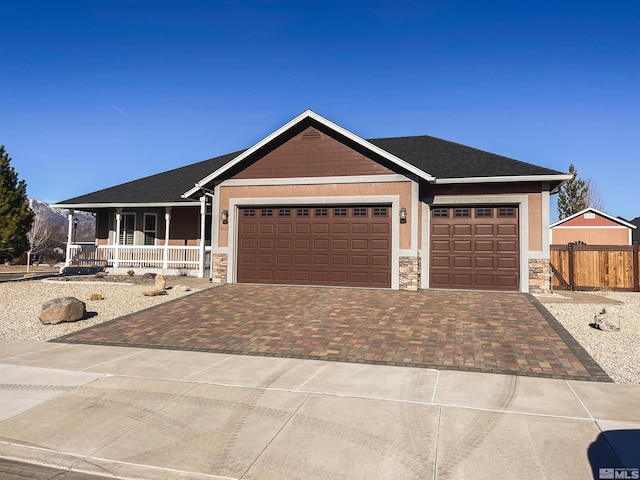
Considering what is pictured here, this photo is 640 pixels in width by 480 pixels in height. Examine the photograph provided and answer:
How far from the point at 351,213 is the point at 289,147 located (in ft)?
11.6

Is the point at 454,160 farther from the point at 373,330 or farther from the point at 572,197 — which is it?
the point at 572,197

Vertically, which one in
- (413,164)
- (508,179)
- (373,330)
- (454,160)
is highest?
(454,160)

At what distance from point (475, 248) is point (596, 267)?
19.5 feet

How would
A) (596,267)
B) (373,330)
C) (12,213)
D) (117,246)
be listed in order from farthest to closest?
1. (12,213)
2. (117,246)
3. (596,267)
4. (373,330)

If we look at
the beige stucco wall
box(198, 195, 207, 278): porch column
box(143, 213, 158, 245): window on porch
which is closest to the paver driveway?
the beige stucco wall

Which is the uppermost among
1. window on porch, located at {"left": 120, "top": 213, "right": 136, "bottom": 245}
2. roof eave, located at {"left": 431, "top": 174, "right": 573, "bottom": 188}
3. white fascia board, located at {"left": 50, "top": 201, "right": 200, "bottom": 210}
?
roof eave, located at {"left": 431, "top": 174, "right": 573, "bottom": 188}

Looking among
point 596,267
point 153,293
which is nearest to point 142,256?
point 153,293

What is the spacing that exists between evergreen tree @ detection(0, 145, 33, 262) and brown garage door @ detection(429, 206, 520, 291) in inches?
815

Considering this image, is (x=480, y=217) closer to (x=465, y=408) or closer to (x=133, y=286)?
(x=465, y=408)

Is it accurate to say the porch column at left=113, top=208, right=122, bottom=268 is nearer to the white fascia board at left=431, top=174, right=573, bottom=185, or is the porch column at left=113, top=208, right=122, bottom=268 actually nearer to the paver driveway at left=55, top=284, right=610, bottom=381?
the paver driveway at left=55, top=284, right=610, bottom=381

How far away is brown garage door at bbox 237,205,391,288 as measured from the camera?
48.0 feet

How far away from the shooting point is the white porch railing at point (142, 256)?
64.3 feet

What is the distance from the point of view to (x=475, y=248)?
14.4 meters

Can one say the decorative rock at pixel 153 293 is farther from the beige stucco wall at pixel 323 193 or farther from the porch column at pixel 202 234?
the porch column at pixel 202 234
